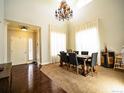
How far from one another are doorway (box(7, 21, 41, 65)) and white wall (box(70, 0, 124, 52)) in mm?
4169

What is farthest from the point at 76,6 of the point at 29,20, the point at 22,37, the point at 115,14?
the point at 22,37

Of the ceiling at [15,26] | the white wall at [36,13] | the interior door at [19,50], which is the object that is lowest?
the interior door at [19,50]

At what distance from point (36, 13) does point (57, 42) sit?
2587mm

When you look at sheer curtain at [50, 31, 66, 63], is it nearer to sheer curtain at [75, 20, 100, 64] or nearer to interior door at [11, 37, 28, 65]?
sheer curtain at [75, 20, 100, 64]

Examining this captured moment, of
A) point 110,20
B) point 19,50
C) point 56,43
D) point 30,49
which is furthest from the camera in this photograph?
point 30,49

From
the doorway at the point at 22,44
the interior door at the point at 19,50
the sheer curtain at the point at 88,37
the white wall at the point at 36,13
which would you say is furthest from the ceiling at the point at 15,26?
the sheer curtain at the point at 88,37

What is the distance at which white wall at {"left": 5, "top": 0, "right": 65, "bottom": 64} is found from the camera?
4936 millimetres

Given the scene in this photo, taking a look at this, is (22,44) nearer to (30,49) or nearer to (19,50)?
(19,50)

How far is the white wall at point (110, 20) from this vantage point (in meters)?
5.04

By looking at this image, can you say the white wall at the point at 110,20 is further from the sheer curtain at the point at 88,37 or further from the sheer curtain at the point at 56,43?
the sheer curtain at the point at 56,43

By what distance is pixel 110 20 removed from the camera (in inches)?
210

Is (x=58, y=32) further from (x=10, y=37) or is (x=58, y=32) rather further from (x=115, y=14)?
A: (x=115, y=14)

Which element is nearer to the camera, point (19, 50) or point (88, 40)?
point (88, 40)

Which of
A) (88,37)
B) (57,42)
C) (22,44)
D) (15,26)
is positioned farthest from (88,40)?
(15,26)
